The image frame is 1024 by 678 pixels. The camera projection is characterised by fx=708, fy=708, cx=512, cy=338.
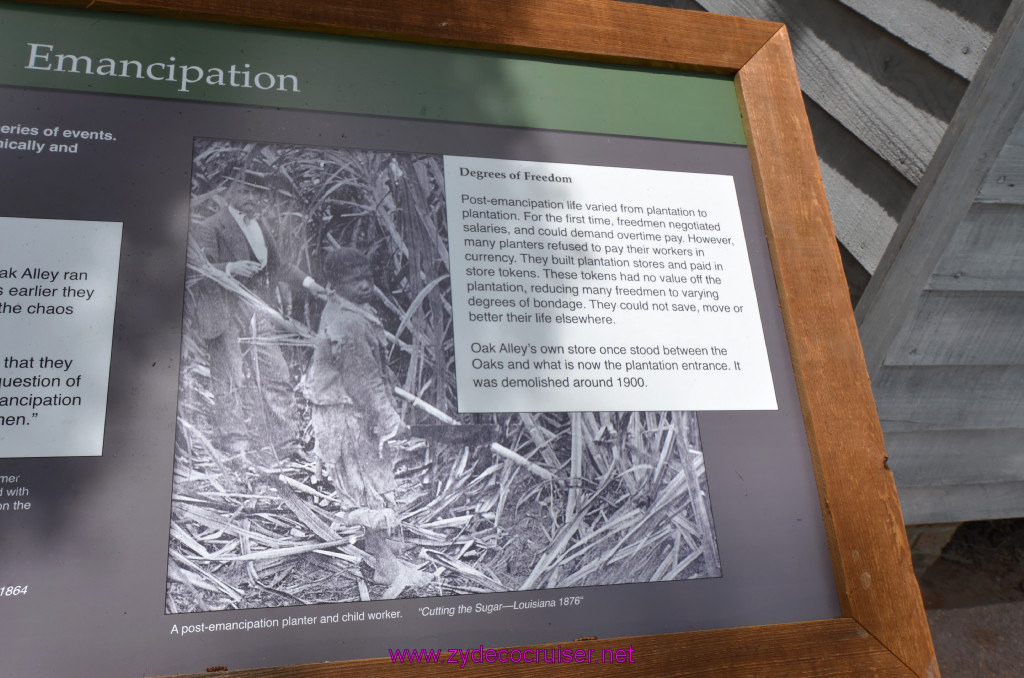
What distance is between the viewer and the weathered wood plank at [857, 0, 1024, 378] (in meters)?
1.82

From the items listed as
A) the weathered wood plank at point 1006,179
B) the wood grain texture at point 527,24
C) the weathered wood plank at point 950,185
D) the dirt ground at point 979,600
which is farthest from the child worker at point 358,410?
the dirt ground at point 979,600

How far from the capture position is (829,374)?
1280mm

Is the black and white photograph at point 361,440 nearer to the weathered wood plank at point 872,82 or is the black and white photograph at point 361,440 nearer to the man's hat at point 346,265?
the man's hat at point 346,265

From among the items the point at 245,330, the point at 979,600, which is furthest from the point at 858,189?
the point at 245,330

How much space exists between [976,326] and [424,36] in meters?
1.75

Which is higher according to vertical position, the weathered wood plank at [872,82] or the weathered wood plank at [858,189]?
the weathered wood plank at [872,82]

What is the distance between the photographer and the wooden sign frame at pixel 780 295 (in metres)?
1.08

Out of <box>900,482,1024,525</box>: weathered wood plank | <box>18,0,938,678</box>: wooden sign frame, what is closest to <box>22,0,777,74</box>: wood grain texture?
<box>18,0,938,678</box>: wooden sign frame

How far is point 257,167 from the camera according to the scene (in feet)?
3.80

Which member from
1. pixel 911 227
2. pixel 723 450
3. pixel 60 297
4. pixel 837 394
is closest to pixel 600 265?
pixel 723 450

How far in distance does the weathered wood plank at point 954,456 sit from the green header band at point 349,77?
4.54 feet

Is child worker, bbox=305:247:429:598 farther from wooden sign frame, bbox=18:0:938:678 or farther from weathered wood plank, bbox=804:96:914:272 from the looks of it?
weathered wood plank, bbox=804:96:914:272

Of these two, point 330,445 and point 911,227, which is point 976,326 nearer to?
point 911,227

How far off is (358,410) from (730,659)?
672 mm
